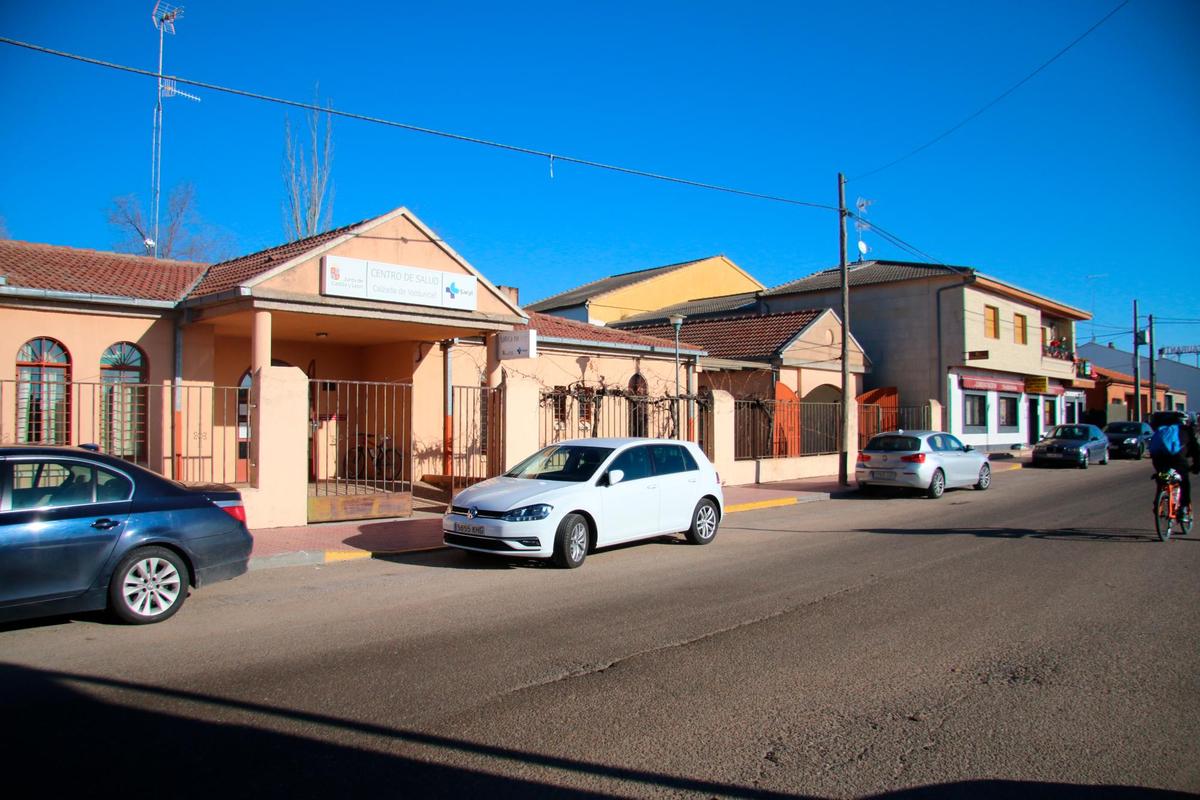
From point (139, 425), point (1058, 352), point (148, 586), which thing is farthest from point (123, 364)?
point (1058, 352)

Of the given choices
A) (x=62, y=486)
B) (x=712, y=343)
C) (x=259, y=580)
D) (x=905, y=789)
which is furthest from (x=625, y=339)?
(x=905, y=789)

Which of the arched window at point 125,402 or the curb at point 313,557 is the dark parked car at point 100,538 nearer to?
the curb at point 313,557

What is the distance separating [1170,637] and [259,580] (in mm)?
8636

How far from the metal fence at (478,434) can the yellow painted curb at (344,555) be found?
12.2ft

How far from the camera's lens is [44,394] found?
42.3ft

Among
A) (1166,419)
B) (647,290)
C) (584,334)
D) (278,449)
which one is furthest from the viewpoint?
(647,290)

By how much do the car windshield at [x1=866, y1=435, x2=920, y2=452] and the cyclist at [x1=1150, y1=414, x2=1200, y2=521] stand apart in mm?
7186

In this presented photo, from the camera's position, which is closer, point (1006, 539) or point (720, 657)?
A: point (720, 657)

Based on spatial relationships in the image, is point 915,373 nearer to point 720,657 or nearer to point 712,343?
point 712,343

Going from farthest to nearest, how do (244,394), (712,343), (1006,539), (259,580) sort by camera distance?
(712,343) < (244,394) < (1006,539) < (259,580)

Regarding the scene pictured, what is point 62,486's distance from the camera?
267 inches

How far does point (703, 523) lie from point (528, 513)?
3292 millimetres

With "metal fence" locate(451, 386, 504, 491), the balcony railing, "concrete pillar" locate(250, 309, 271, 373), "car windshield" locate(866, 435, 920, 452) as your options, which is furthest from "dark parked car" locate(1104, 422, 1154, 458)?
"concrete pillar" locate(250, 309, 271, 373)

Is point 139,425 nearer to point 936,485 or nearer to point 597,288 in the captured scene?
point 936,485
